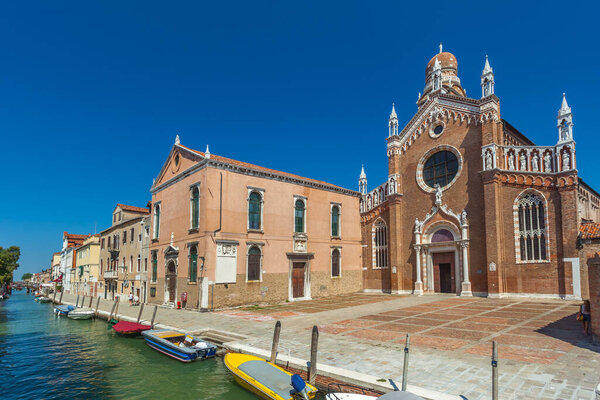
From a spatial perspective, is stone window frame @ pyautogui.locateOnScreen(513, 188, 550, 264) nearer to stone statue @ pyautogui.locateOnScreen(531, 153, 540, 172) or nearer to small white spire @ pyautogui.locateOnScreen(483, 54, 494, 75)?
stone statue @ pyautogui.locateOnScreen(531, 153, 540, 172)

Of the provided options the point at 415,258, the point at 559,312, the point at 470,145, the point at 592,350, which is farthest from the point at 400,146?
the point at 592,350

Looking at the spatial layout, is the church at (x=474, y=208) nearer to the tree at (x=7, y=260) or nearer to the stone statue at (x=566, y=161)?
the stone statue at (x=566, y=161)

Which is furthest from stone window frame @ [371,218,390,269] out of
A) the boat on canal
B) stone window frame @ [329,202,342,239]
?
the boat on canal

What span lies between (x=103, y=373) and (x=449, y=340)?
11755 mm

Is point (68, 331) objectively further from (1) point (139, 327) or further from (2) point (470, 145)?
(2) point (470, 145)

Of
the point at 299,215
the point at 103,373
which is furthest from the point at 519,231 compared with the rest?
the point at 103,373

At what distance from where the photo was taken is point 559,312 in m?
17.4

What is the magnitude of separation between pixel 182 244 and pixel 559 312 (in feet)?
72.2

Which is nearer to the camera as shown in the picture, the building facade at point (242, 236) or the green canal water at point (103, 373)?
the green canal water at point (103, 373)

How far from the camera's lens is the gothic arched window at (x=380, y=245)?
31.3m

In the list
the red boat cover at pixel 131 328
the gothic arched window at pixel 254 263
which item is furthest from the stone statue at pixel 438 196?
the red boat cover at pixel 131 328

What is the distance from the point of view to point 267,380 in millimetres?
9273

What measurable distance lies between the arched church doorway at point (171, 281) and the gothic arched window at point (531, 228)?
23229 millimetres

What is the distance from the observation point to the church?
22.4 meters
